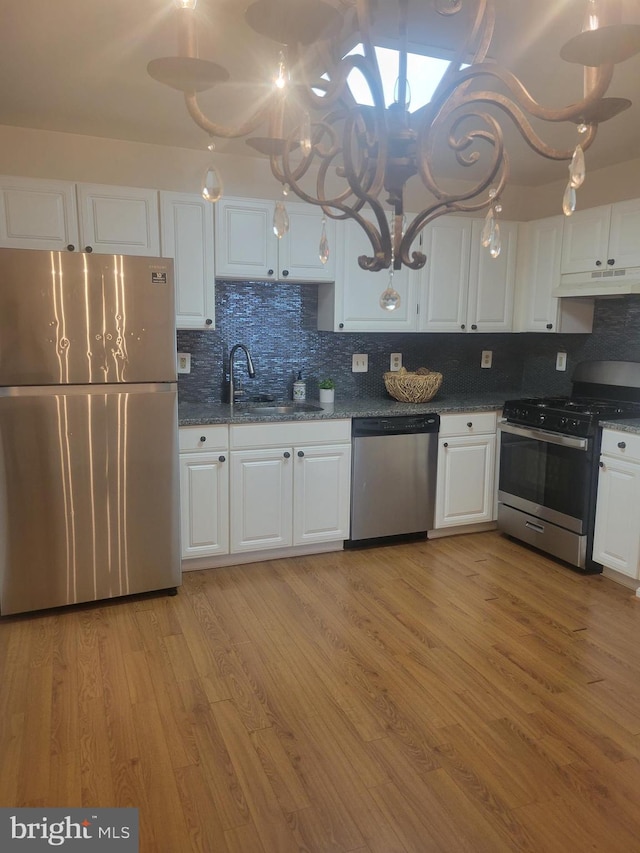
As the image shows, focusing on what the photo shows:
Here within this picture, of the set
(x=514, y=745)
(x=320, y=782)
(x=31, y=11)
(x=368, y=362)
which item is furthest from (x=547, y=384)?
(x=31, y=11)

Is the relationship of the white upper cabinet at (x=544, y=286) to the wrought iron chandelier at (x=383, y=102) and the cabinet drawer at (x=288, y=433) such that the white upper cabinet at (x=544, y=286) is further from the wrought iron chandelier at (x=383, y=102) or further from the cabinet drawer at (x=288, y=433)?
the wrought iron chandelier at (x=383, y=102)

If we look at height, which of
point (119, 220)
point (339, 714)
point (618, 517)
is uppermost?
point (119, 220)

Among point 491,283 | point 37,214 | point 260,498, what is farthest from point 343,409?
point 37,214

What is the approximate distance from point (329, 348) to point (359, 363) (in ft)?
0.79

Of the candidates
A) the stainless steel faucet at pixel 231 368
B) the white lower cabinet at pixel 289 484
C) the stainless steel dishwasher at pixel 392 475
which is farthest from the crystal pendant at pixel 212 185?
the stainless steel dishwasher at pixel 392 475

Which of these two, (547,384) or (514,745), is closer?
(514,745)

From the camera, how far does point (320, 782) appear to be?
6.21 ft

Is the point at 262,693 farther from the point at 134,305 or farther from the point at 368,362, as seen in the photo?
the point at 368,362

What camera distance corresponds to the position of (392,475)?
3.78 metres

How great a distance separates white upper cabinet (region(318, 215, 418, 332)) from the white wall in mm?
598

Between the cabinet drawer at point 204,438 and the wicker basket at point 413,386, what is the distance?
4.05 ft

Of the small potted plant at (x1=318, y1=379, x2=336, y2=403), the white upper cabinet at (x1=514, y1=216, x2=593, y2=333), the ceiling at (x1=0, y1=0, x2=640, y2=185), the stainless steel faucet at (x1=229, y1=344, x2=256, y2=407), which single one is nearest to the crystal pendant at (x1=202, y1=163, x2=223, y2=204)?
the ceiling at (x1=0, y1=0, x2=640, y2=185)

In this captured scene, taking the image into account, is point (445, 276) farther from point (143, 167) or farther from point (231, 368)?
point (143, 167)

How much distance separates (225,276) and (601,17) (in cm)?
258
